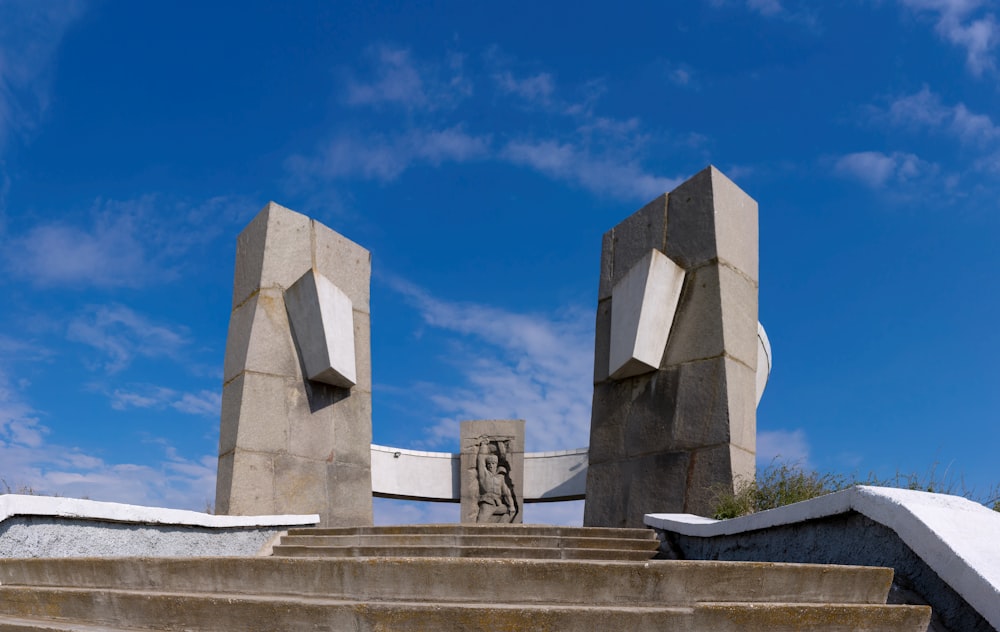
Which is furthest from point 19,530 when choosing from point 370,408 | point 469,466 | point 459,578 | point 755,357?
point 469,466

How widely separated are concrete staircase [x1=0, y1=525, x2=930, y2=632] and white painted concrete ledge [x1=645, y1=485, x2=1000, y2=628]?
156 millimetres

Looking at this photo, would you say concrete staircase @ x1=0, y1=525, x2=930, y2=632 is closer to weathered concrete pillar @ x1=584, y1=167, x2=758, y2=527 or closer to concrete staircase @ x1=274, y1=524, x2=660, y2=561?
concrete staircase @ x1=274, y1=524, x2=660, y2=561

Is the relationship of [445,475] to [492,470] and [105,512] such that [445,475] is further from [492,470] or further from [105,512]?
[105,512]

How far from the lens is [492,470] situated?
12.3 m

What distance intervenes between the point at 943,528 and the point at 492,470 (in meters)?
10.1

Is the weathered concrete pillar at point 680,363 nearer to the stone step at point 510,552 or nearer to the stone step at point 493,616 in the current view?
the stone step at point 510,552

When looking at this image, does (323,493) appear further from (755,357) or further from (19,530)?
(755,357)

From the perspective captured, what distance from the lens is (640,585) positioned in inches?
101

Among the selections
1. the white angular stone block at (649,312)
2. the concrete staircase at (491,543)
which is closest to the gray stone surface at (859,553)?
the concrete staircase at (491,543)

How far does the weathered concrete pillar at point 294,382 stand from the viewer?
658 centimetres

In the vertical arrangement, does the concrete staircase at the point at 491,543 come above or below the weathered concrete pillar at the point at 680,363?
below

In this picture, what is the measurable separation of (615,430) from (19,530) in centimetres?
421

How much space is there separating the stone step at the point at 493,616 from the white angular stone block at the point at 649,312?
365 cm

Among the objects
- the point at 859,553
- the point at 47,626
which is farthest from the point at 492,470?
the point at 47,626
